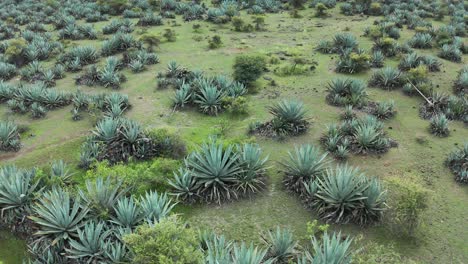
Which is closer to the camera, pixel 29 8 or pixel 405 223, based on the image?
pixel 405 223

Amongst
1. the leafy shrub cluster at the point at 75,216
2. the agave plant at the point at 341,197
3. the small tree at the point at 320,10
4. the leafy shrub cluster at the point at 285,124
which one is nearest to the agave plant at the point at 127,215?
the leafy shrub cluster at the point at 75,216

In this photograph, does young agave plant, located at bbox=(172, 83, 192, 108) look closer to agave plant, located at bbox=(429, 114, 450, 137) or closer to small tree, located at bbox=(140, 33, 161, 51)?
small tree, located at bbox=(140, 33, 161, 51)

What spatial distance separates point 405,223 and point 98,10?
75.7 feet

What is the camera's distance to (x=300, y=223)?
8.82 m

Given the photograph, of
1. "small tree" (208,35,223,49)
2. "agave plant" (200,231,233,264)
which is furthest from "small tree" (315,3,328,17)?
"agave plant" (200,231,233,264)

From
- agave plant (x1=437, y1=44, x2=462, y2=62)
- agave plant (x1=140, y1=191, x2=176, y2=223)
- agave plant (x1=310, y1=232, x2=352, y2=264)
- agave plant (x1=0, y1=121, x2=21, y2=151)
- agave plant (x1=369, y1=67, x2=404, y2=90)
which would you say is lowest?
agave plant (x1=0, y1=121, x2=21, y2=151)

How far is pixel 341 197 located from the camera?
8695mm

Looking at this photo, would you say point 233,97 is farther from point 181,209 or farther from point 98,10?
point 98,10

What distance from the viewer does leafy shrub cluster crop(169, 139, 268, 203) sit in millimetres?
9453

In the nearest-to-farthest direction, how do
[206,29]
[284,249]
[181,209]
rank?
[284,249], [181,209], [206,29]

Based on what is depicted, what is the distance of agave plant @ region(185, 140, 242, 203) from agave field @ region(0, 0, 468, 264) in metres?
0.03

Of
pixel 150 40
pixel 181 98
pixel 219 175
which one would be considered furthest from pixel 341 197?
pixel 150 40

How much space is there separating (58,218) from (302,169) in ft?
16.1

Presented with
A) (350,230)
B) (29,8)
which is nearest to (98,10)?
(29,8)
